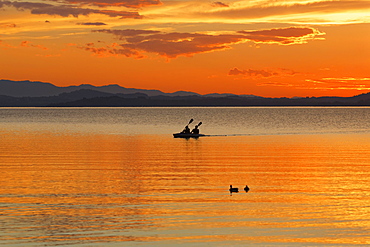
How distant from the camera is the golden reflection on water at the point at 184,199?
22.7 m

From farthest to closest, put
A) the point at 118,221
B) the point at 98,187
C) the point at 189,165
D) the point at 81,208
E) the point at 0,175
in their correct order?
the point at 189,165, the point at 0,175, the point at 98,187, the point at 81,208, the point at 118,221

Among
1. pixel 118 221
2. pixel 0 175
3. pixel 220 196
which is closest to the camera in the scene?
pixel 118 221

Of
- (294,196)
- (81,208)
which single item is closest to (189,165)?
(294,196)

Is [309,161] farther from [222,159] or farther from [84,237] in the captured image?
[84,237]

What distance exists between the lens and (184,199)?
29.5 metres

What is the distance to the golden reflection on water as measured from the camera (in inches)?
894

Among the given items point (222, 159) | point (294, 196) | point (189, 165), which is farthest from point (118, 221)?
point (222, 159)

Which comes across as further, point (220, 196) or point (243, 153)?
point (243, 153)

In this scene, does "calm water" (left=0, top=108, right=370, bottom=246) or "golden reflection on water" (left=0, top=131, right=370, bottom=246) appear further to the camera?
"golden reflection on water" (left=0, top=131, right=370, bottom=246)

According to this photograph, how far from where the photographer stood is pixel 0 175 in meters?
38.3

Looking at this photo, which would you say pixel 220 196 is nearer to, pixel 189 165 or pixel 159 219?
pixel 159 219

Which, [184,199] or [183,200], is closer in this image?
[183,200]

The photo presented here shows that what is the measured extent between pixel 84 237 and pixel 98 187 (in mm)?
11668

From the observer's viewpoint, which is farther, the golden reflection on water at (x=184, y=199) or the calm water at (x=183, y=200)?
the golden reflection on water at (x=184, y=199)
